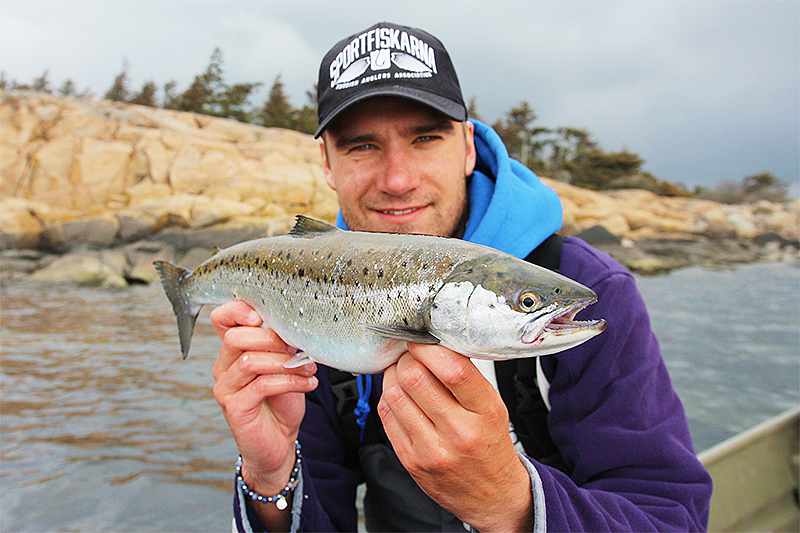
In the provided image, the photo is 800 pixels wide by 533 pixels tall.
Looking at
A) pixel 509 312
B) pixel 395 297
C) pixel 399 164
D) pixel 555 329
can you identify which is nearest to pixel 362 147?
pixel 399 164

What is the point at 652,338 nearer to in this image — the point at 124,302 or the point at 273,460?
the point at 273,460

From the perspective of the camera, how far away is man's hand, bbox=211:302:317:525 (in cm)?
239

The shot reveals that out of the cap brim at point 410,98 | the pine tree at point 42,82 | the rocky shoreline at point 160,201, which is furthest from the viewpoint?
the pine tree at point 42,82

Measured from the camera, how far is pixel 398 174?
118 inches

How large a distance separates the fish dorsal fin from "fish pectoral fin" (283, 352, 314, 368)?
23.9 inches

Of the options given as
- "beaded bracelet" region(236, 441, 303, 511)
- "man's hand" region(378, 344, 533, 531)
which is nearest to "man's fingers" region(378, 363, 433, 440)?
"man's hand" region(378, 344, 533, 531)

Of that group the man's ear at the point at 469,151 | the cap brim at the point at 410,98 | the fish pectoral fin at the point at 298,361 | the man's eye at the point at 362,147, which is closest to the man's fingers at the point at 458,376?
the fish pectoral fin at the point at 298,361

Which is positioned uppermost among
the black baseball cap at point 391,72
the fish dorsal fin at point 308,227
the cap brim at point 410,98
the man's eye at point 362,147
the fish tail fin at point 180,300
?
the black baseball cap at point 391,72

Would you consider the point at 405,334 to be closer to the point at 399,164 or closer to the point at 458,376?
the point at 458,376

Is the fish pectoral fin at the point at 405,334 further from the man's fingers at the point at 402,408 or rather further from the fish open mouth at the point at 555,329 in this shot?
the fish open mouth at the point at 555,329

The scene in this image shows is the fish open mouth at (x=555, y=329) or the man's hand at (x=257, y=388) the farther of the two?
the man's hand at (x=257, y=388)

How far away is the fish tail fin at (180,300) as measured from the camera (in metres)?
3.07

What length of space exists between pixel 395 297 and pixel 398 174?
1.20 meters

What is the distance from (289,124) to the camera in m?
46.3
